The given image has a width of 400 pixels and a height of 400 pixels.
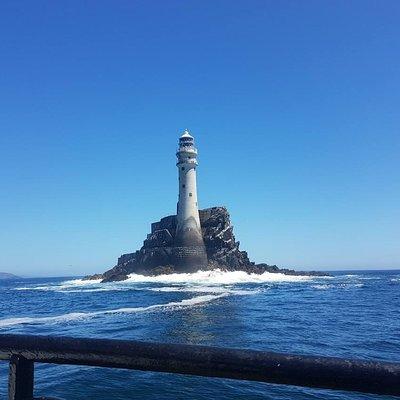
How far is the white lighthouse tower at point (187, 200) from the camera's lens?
7488 centimetres

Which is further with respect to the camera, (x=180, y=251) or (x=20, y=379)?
(x=180, y=251)

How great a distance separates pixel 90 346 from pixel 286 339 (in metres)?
17.7

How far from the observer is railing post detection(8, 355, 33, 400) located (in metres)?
1.94

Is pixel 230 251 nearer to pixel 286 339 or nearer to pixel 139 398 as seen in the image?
pixel 286 339

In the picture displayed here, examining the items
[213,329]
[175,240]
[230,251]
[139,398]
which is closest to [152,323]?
[213,329]

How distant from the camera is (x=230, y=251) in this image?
81625mm

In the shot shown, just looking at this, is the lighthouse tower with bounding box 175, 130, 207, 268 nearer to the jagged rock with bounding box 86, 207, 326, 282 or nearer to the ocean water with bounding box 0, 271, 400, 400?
the jagged rock with bounding box 86, 207, 326, 282

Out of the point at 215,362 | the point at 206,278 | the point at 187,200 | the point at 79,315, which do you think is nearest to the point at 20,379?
the point at 215,362

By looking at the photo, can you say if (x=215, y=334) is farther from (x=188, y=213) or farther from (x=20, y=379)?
(x=188, y=213)

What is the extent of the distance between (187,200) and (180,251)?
370 inches

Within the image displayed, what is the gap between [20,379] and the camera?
6.52ft

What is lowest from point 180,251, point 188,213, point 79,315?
point 79,315

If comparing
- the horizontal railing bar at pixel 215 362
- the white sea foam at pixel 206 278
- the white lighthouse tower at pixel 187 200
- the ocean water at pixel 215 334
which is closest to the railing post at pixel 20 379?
the horizontal railing bar at pixel 215 362

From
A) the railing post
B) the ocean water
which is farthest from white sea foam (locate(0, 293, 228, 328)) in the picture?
the railing post
